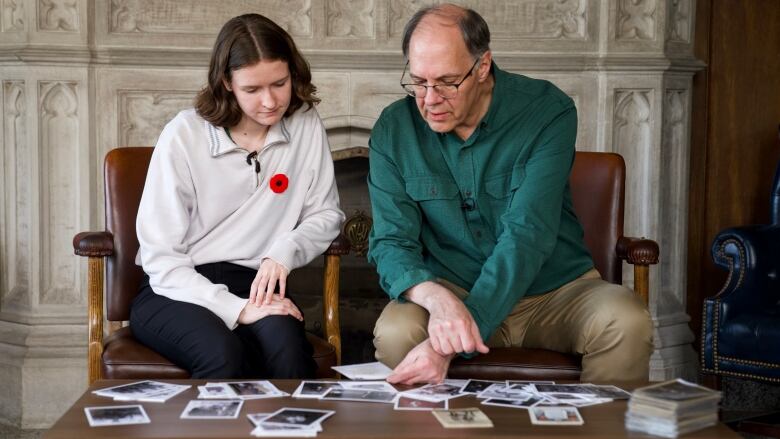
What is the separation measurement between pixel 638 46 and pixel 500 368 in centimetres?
181

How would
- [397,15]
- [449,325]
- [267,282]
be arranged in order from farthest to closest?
1. [397,15]
2. [267,282]
3. [449,325]

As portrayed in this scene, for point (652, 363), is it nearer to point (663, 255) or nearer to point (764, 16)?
point (663, 255)

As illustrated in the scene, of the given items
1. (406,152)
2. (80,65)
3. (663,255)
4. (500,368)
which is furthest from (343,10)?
(500,368)

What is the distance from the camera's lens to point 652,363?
3.94 meters

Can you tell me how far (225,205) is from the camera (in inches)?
109

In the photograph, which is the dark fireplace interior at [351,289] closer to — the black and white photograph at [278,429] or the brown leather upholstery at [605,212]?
the brown leather upholstery at [605,212]

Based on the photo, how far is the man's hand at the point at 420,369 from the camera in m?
2.13

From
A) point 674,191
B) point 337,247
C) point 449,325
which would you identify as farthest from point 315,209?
point 674,191

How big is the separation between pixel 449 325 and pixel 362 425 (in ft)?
1.60

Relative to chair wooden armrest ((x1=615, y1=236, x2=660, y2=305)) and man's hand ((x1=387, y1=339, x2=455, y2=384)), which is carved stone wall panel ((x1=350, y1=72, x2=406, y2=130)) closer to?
chair wooden armrest ((x1=615, y1=236, x2=660, y2=305))

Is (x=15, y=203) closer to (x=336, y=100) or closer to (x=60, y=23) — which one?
(x=60, y=23)

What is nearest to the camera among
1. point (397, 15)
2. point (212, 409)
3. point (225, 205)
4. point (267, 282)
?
point (212, 409)

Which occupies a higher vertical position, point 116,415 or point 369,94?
point 369,94

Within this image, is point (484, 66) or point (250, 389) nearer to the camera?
point (250, 389)
